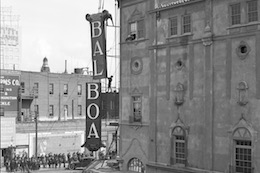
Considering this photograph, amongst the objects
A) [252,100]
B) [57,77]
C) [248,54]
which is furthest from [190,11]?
[57,77]

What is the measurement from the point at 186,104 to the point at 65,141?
3132 centimetres

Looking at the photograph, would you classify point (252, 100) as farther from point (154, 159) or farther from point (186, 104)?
point (154, 159)

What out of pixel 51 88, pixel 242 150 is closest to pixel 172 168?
pixel 242 150

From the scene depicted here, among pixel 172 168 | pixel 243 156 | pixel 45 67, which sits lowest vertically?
pixel 172 168

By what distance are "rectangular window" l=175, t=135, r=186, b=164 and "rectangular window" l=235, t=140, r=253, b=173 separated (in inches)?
139

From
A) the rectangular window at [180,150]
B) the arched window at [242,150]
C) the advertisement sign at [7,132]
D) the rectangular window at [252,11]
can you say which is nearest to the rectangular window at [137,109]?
the rectangular window at [180,150]

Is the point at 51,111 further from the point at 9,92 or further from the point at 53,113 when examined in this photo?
the point at 9,92

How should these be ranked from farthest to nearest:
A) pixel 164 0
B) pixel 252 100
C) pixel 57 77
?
pixel 57 77, pixel 164 0, pixel 252 100

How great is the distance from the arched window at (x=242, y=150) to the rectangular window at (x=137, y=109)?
24.2 feet

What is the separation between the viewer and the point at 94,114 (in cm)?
2956

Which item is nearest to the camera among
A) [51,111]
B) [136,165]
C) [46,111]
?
[136,165]

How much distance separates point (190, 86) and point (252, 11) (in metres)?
5.20

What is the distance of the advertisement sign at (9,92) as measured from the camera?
5334 centimetres

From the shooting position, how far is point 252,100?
67.6ft
